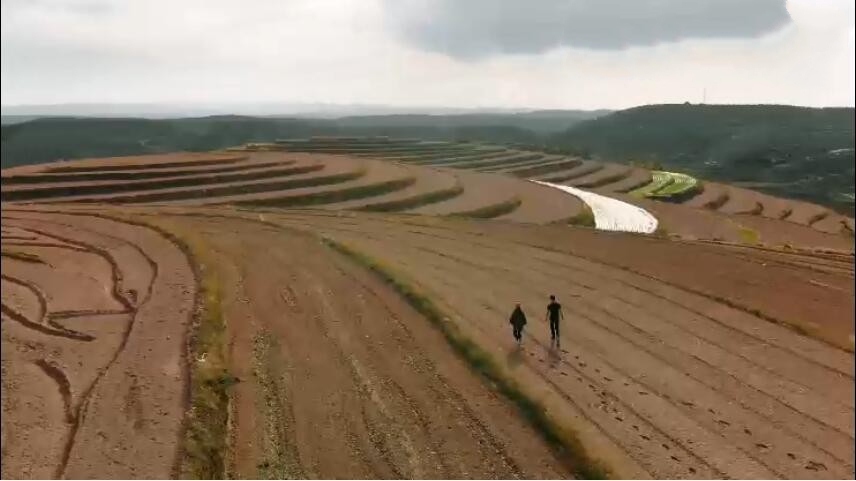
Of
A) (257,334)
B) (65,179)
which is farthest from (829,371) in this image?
(65,179)

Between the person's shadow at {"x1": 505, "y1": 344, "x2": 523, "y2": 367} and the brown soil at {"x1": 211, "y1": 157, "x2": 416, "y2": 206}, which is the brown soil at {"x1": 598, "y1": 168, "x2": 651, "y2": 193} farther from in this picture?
the person's shadow at {"x1": 505, "y1": 344, "x2": 523, "y2": 367}

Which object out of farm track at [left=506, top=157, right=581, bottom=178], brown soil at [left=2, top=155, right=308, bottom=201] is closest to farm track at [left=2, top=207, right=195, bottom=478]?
brown soil at [left=2, top=155, right=308, bottom=201]

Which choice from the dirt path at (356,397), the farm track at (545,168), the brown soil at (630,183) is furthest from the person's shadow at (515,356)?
the farm track at (545,168)

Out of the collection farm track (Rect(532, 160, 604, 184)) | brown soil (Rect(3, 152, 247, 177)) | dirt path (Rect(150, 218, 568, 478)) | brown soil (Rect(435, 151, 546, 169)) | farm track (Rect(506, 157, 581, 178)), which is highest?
brown soil (Rect(3, 152, 247, 177))

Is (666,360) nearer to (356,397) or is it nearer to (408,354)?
(408,354)

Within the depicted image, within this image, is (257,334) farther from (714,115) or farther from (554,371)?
(714,115)

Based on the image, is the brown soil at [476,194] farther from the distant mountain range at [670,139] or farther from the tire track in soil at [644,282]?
the distant mountain range at [670,139]

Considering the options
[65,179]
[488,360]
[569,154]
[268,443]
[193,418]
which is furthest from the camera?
[569,154]
